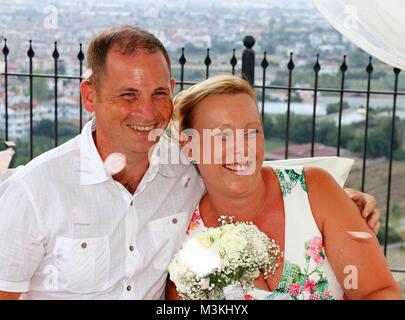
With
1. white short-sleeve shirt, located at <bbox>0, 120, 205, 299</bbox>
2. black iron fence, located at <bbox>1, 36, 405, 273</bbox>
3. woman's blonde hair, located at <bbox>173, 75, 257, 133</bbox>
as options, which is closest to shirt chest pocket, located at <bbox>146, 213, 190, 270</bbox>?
white short-sleeve shirt, located at <bbox>0, 120, 205, 299</bbox>

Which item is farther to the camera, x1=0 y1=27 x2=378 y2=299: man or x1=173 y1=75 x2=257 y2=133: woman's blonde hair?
x1=173 y1=75 x2=257 y2=133: woman's blonde hair

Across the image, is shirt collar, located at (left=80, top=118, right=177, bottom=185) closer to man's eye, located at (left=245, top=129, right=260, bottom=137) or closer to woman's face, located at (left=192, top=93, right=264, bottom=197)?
woman's face, located at (left=192, top=93, right=264, bottom=197)

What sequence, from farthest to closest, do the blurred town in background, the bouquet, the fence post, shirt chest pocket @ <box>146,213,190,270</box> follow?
the fence post → the blurred town in background → shirt chest pocket @ <box>146,213,190,270</box> → the bouquet

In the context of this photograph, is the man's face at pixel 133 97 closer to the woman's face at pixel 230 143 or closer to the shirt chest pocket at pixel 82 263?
the woman's face at pixel 230 143

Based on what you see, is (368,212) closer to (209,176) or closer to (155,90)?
(209,176)

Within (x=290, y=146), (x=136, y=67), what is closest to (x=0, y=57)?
(x=290, y=146)

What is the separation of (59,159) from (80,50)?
159cm

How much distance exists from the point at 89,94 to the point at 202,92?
0.24 metres

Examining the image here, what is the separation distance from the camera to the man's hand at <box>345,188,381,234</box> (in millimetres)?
1435

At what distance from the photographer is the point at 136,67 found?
52.8 inches

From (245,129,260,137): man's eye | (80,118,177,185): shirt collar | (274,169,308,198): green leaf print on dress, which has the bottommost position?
(274,169,308,198): green leaf print on dress

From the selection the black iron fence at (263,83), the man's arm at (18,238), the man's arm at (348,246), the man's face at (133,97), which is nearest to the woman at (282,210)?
the man's arm at (348,246)

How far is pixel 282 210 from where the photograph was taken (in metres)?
1.46

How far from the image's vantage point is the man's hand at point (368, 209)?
1.43 metres
